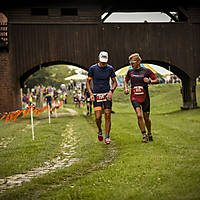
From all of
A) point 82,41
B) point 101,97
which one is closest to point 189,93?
point 82,41

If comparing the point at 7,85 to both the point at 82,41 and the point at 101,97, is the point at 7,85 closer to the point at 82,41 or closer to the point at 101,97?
the point at 82,41

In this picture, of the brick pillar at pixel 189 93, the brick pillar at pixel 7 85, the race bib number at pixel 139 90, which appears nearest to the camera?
the race bib number at pixel 139 90

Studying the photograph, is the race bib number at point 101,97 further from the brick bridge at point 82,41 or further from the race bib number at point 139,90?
the brick bridge at point 82,41

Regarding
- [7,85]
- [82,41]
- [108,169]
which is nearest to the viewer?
[108,169]

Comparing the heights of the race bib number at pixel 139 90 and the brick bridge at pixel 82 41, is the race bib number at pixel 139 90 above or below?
below

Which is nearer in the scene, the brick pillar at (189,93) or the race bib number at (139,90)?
the race bib number at (139,90)

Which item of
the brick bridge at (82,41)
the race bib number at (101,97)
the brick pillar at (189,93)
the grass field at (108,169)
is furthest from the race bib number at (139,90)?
the brick pillar at (189,93)

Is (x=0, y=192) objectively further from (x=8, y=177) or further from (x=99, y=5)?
(x=99, y=5)

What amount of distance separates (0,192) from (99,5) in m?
18.4

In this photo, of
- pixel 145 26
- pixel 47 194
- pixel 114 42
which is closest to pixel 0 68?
pixel 114 42

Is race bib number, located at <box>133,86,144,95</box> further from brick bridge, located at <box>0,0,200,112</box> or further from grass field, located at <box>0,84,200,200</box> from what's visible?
brick bridge, located at <box>0,0,200,112</box>

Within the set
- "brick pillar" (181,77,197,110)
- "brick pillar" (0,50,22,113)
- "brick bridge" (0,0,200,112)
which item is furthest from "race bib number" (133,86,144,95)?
"brick pillar" (181,77,197,110)

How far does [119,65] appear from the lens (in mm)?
21703

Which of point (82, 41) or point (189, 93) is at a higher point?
point (82, 41)
